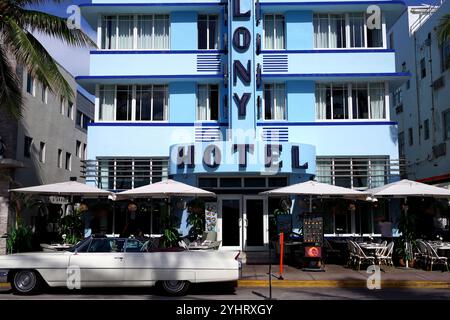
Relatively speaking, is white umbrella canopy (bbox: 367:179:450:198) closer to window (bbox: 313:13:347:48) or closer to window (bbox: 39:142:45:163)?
window (bbox: 313:13:347:48)

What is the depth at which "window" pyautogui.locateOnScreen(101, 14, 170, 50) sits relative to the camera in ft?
73.6

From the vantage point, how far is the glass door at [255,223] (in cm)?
2069

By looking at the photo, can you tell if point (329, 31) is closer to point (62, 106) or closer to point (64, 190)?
point (64, 190)

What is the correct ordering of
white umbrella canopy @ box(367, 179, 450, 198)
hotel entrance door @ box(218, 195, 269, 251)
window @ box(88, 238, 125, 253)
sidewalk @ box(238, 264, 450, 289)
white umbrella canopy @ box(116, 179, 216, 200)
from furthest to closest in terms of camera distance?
hotel entrance door @ box(218, 195, 269, 251) < white umbrella canopy @ box(116, 179, 216, 200) < white umbrella canopy @ box(367, 179, 450, 198) < sidewalk @ box(238, 264, 450, 289) < window @ box(88, 238, 125, 253)

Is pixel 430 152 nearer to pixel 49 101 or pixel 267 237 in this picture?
pixel 267 237

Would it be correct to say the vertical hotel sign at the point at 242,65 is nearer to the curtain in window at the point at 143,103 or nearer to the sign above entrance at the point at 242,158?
the sign above entrance at the point at 242,158

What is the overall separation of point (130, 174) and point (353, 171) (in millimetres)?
9220

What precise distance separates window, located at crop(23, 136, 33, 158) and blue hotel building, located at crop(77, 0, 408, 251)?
6458mm

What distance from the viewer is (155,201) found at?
20.2 metres

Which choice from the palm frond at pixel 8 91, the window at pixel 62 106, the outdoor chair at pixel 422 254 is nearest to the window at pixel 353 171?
the outdoor chair at pixel 422 254

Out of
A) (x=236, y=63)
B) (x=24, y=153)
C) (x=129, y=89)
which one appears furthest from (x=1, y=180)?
(x=236, y=63)

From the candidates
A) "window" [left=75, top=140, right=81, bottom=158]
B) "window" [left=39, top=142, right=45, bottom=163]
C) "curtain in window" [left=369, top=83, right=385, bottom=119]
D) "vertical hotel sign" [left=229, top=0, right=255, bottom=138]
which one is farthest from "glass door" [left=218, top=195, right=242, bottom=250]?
"window" [left=75, top=140, right=81, bottom=158]

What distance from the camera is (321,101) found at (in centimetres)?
2197

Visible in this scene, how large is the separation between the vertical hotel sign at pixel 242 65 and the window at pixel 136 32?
332cm
